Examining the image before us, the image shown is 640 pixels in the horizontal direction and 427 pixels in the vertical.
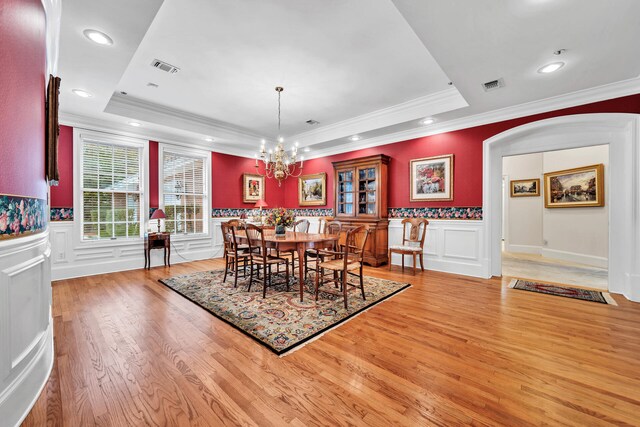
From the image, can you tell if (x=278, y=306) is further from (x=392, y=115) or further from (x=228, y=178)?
(x=228, y=178)

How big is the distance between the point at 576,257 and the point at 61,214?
1026 centimetres

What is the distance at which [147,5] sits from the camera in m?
2.04

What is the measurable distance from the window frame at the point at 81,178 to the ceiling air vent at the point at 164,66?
2.40 metres

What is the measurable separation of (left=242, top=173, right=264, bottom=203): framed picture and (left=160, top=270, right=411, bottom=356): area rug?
2.94 metres

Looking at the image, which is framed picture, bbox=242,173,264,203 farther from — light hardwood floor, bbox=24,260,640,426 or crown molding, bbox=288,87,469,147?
light hardwood floor, bbox=24,260,640,426

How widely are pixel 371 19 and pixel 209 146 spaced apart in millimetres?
4847

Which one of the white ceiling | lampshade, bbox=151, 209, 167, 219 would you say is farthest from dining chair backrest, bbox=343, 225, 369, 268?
lampshade, bbox=151, 209, 167, 219

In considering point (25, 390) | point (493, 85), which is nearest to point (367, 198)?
point (493, 85)

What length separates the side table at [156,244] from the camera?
509cm

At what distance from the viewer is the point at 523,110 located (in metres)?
4.05

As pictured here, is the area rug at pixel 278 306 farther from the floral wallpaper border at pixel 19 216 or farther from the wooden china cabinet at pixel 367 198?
the floral wallpaper border at pixel 19 216

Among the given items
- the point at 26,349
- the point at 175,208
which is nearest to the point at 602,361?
the point at 26,349

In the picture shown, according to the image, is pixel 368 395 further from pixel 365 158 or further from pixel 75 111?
pixel 75 111

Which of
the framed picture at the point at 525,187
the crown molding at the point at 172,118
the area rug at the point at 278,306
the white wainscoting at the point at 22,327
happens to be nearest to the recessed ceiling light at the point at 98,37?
the white wainscoting at the point at 22,327
